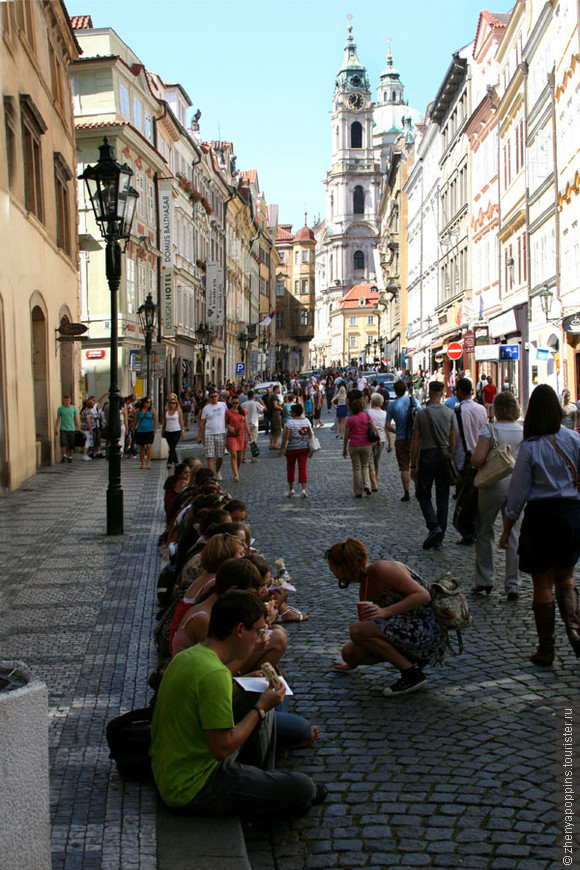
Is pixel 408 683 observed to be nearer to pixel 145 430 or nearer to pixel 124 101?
pixel 145 430

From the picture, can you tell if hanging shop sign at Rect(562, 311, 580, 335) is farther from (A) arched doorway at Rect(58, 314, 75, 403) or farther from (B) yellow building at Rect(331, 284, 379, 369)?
(B) yellow building at Rect(331, 284, 379, 369)

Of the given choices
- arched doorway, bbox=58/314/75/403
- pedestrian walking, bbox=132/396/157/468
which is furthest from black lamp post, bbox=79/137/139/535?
arched doorway, bbox=58/314/75/403

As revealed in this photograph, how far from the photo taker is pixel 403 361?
90.2 m

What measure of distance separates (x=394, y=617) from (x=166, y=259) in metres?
41.4

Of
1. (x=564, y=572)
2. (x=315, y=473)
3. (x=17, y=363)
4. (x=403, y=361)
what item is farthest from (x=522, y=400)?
(x=403, y=361)

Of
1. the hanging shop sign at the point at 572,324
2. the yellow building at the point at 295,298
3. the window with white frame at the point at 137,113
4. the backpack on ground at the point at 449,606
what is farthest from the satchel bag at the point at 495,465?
the yellow building at the point at 295,298

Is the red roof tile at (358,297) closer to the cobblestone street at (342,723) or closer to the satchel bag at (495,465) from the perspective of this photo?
the cobblestone street at (342,723)

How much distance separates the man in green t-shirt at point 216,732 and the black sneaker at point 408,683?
5.60 feet

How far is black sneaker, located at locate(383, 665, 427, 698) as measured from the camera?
6.05 m

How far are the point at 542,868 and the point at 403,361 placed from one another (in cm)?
8721

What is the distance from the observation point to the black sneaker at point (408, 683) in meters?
6.05

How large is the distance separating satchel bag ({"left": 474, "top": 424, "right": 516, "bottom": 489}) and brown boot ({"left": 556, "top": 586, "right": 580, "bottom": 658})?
6.27 feet

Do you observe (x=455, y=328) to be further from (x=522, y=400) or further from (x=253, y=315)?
(x=253, y=315)

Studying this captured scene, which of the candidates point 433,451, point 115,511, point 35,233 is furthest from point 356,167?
point 433,451
